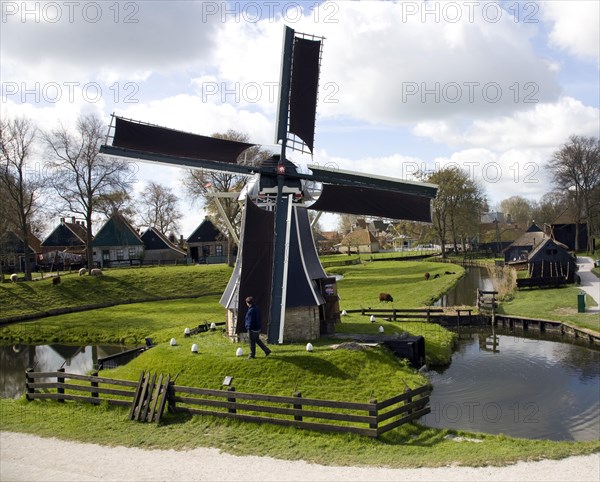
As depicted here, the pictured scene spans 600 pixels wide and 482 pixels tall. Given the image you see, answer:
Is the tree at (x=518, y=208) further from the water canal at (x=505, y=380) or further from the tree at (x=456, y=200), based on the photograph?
the water canal at (x=505, y=380)

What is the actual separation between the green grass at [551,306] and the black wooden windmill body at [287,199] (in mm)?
10800

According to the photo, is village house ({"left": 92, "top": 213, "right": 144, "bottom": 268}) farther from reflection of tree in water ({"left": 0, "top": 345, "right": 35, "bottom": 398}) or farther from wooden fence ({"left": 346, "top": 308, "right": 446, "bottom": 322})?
wooden fence ({"left": 346, "top": 308, "right": 446, "bottom": 322})

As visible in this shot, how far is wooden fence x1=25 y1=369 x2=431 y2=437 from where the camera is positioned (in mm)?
11266

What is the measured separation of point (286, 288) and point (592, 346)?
1366 cm

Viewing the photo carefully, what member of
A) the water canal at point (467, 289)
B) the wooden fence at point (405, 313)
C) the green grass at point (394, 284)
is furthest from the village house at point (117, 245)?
the wooden fence at point (405, 313)

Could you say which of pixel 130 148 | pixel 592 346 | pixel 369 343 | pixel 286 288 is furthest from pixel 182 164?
pixel 592 346

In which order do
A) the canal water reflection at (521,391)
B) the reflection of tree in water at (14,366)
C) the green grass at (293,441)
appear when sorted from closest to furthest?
the green grass at (293,441)
the canal water reflection at (521,391)
the reflection of tree in water at (14,366)

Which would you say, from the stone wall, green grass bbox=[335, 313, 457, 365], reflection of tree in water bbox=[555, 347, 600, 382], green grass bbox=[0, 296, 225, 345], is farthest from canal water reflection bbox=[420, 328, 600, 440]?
green grass bbox=[0, 296, 225, 345]

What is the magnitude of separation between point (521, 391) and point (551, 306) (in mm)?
14554

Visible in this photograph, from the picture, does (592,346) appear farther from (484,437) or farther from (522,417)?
(484,437)

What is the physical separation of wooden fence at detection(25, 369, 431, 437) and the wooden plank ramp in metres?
0.02

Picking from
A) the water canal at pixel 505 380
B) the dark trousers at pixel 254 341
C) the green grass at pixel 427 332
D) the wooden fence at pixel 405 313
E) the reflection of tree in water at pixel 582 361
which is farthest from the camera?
the wooden fence at pixel 405 313

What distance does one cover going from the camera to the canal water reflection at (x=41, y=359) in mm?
20062

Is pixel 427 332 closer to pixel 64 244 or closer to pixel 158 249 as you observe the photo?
pixel 158 249
